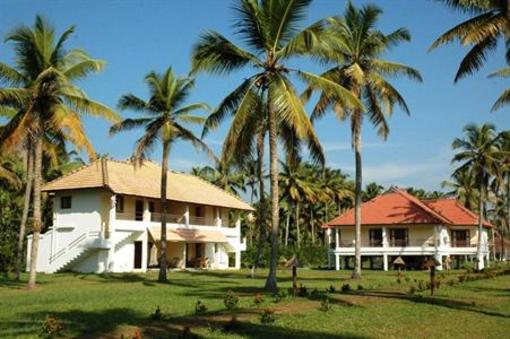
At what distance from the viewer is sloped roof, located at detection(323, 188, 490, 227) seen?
48312 mm

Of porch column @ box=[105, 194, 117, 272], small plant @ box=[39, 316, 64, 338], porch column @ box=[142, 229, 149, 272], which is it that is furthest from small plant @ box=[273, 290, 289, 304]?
porch column @ box=[142, 229, 149, 272]

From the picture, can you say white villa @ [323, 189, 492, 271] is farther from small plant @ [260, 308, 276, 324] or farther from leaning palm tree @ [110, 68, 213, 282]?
small plant @ [260, 308, 276, 324]

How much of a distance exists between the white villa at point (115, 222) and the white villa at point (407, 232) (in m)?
11.8

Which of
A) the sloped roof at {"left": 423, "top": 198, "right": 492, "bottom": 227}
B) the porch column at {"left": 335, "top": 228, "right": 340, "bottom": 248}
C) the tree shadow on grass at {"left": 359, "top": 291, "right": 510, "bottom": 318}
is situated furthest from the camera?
the sloped roof at {"left": 423, "top": 198, "right": 492, "bottom": 227}

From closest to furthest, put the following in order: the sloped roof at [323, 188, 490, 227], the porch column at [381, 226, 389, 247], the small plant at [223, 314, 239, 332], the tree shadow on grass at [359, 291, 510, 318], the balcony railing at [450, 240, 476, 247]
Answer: the small plant at [223, 314, 239, 332] → the tree shadow on grass at [359, 291, 510, 318] → the sloped roof at [323, 188, 490, 227] → the porch column at [381, 226, 389, 247] → the balcony railing at [450, 240, 476, 247]

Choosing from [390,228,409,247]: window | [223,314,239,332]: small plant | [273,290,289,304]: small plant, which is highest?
[390,228,409,247]: window

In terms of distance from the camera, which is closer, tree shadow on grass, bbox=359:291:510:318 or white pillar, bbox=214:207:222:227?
tree shadow on grass, bbox=359:291:510:318

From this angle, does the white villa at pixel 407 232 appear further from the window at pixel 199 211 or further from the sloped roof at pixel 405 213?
Answer: the window at pixel 199 211

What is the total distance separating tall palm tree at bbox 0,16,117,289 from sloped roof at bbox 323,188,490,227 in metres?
30.0

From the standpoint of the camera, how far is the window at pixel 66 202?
129 feet

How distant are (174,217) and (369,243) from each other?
652 inches

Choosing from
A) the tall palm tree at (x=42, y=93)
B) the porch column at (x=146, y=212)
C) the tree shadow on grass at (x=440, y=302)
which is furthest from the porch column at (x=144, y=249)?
the tree shadow on grass at (x=440, y=302)

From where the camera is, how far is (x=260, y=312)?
48.4ft

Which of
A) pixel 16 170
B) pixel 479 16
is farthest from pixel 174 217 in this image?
pixel 479 16
